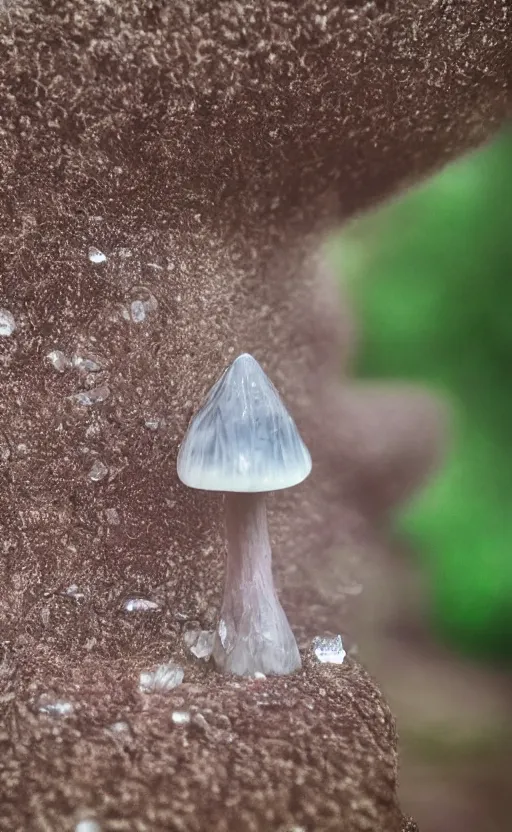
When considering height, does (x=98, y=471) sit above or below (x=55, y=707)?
above

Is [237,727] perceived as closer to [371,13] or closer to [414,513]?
[414,513]

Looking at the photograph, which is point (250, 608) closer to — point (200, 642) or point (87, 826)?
point (200, 642)

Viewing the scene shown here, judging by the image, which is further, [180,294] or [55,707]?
[180,294]

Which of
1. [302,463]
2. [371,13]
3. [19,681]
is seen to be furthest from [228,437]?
[371,13]

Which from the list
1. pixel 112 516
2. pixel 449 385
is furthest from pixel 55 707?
pixel 449 385

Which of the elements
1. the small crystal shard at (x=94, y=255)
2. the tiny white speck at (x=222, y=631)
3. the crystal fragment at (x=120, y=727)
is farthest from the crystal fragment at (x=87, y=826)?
the small crystal shard at (x=94, y=255)

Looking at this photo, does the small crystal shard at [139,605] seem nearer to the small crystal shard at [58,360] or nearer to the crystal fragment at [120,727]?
the crystal fragment at [120,727]
